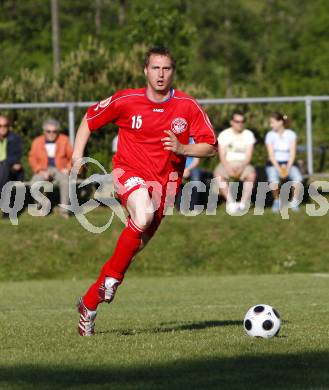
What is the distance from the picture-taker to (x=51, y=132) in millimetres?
18625

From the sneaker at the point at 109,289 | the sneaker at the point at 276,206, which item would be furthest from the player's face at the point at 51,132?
the sneaker at the point at 109,289

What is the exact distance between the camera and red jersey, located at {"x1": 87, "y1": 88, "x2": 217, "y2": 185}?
374 inches

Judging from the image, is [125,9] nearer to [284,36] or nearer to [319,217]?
[284,36]

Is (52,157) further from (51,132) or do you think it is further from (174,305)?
(174,305)

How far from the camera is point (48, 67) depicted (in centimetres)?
5772

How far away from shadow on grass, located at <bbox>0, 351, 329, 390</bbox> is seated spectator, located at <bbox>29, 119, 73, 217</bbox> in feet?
37.0

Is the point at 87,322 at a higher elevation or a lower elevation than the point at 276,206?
lower

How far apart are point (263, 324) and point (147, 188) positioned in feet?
5.10

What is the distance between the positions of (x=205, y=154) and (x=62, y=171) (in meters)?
9.33

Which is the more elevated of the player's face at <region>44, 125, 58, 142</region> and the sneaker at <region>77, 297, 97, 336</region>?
the player's face at <region>44, 125, 58, 142</region>

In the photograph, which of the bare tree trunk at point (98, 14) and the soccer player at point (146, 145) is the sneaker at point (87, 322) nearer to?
the soccer player at point (146, 145)

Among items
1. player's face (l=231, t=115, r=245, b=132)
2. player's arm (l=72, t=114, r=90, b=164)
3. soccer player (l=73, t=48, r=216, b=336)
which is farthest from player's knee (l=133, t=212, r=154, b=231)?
player's face (l=231, t=115, r=245, b=132)

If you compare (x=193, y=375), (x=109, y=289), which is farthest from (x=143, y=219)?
(x=193, y=375)

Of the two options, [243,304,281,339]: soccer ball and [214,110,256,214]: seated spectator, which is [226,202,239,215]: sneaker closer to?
[214,110,256,214]: seated spectator
